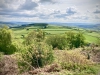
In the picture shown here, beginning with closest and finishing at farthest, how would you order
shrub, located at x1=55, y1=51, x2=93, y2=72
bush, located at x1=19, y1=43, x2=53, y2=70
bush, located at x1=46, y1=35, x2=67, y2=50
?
shrub, located at x1=55, y1=51, x2=93, y2=72, bush, located at x1=19, y1=43, x2=53, y2=70, bush, located at x1=46, y1=35, x2=67, y2=50

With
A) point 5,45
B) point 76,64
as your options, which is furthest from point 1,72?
point 5,45

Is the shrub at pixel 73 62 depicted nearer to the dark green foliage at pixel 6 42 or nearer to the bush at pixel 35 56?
the bush at pixel 35 56

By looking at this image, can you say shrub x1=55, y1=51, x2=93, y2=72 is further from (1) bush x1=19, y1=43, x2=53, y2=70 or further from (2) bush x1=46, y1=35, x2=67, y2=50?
(2) bush x1=46, y1=35, x2=67, y2=50

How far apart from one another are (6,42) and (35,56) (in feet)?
57.6

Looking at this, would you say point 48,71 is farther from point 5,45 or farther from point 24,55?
point 5,45

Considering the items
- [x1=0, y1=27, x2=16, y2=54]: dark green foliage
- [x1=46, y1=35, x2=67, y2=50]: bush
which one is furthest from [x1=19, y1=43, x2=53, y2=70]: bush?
[x1=46, y1=35, x2=67, y2=50]: bush

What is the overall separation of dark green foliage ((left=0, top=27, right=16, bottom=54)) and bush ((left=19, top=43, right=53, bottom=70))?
655 inches

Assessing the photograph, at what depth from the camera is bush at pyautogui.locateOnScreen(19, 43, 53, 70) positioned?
11.5m

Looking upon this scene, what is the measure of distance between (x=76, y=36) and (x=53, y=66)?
30.1 metres

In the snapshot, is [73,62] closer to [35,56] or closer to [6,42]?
[35,56]

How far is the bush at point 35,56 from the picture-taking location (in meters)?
11.5

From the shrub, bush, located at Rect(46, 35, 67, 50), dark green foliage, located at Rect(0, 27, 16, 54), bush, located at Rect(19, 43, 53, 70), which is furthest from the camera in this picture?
bush, located at Rect(46, 35, 67, 50)

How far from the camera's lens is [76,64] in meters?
→ 10.2

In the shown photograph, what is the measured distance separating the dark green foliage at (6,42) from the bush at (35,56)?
16.6 metres
